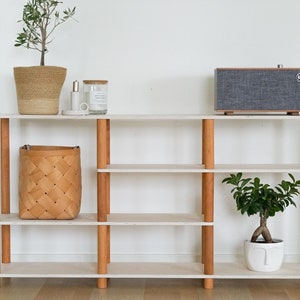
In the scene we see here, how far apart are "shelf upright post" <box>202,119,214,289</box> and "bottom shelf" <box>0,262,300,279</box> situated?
2.2 inches

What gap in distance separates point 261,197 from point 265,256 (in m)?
0.26

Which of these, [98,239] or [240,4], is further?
[240,4]

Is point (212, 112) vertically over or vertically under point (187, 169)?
over

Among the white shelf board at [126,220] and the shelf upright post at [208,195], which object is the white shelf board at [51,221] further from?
the shelf upright post at [208,195]

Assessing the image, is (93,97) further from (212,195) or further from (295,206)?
(295,206)

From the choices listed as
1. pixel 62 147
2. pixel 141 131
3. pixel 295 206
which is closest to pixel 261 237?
pixel 295 206

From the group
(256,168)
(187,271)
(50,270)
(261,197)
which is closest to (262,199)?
(261,197)

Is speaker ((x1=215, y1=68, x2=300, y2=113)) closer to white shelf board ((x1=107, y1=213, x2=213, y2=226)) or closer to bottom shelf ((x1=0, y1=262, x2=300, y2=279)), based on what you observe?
white shelf board ((x1=107, y1=213, x2=213, y2=226))

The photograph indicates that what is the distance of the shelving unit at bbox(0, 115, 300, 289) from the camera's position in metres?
3.36

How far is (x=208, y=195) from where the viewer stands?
338cm

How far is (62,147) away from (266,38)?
1.09m

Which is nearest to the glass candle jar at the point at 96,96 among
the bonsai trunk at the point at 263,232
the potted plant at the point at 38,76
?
the potted plant at the point at 38,76

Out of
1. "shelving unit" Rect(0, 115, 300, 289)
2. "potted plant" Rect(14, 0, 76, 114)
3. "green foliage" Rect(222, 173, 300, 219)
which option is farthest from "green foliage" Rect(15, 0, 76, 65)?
"green foliage" Rect(222, 173, 300, 219)

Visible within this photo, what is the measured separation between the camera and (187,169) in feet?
11.0
